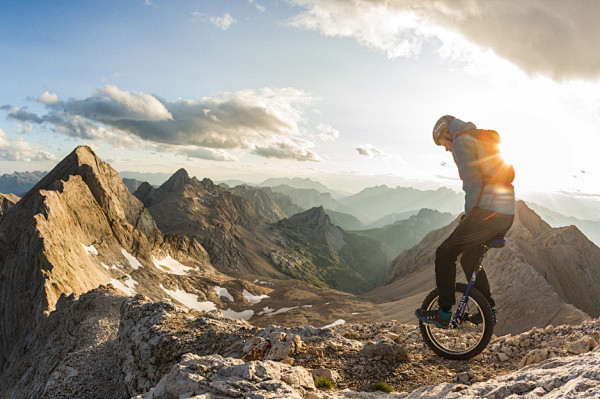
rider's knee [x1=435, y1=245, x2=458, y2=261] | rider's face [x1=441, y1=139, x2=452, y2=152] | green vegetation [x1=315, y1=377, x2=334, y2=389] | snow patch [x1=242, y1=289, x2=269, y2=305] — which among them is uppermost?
rider's face [x1=441, y1=139, x2=452, y2=152]

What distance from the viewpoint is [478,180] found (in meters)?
6.83

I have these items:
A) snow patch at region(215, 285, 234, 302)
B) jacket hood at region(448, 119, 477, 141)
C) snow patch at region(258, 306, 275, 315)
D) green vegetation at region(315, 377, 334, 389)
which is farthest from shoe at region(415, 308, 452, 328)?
snow patch at region(215, 285, 234, 302)

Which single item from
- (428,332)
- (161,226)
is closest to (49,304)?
(428,332)

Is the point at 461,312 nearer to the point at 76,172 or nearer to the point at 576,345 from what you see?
the point at 576,345

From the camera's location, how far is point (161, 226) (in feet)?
655

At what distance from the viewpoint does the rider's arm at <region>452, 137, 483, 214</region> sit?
22.3 ft

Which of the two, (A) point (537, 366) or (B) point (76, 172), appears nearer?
(A) point (537, 366)

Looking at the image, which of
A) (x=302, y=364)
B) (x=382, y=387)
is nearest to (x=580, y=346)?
(x=382, y=387)

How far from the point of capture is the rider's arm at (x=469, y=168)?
6797 mm

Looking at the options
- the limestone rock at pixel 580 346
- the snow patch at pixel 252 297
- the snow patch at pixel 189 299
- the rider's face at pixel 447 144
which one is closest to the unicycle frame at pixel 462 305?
the limestone rock at pixel 580 346

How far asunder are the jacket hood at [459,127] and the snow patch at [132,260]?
112 m

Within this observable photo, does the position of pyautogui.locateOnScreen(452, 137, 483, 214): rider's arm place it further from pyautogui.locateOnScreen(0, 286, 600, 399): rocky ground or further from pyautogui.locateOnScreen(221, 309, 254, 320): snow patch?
pyautogui.locateOnScreen(221, 309, 254, 320): snow patch

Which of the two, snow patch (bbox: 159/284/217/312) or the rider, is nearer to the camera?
the rider

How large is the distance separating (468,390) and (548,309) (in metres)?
51.3
